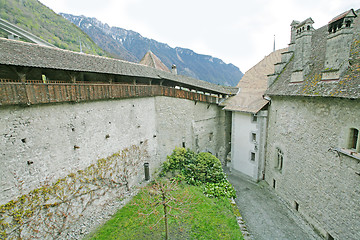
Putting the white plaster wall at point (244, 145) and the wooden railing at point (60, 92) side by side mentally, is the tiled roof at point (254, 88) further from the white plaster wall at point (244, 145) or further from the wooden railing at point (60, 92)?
the wooden railing at point (60, 92)

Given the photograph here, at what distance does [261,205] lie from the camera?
1216 cm

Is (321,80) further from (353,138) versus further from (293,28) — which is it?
(293,28)

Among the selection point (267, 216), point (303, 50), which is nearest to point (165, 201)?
point (267, 216)

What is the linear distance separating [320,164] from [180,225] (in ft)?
25.2

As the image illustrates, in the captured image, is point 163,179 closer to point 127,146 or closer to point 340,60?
point 127,146

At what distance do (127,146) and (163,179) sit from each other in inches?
142

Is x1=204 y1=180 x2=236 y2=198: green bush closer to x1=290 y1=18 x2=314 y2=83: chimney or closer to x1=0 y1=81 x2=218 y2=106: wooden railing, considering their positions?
x1=0 y1=81 x2=218 y2=106: wooden railing

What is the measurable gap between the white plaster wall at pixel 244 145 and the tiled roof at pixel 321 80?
12.9ft

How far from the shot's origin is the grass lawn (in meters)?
8.14

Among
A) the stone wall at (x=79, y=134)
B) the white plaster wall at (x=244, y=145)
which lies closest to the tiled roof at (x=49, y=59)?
the stone wall at (x=79, y=134)

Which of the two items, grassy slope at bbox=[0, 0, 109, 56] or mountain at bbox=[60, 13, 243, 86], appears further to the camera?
mountain at bbox=[60, 13, 243, 86]

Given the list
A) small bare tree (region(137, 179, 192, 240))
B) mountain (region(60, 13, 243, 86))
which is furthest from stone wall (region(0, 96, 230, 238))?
mountain (region(60, 13, 243, 86))

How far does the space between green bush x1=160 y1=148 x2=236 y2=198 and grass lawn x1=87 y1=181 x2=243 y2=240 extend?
1810 millimetres

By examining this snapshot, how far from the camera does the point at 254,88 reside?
1767 cm
